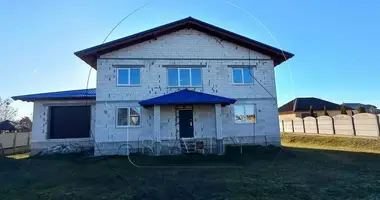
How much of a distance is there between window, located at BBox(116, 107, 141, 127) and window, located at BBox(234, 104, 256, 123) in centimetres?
648

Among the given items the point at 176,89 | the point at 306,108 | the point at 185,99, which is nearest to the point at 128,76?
the point at 176,89

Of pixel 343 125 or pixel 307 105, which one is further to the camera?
pixel 307 105

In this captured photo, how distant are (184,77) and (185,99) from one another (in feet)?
7.89

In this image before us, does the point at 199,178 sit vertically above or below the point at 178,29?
below

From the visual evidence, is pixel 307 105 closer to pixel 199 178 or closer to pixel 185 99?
pixel 185 99

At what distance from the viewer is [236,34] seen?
15.4 m

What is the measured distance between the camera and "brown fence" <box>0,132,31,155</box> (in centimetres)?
1804

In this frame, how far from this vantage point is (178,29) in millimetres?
15703

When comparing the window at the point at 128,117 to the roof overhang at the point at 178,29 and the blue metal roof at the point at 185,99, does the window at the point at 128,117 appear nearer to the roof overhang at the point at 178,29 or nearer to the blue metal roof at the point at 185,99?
the blue metal roof at the point at 185,99

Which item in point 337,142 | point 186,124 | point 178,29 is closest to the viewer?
point 186,124

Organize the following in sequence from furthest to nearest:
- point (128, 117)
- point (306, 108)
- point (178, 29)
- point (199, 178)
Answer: point (306, 108) → point (178, 29) → point (128, 117) → point (199, 178)

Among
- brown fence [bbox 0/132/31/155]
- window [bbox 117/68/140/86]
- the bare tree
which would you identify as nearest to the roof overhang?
window [bbox 117/68/140/86]

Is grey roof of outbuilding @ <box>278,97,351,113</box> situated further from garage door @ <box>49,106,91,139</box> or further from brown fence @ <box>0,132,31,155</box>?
brown fence @ <box>0,132,31,155</box>

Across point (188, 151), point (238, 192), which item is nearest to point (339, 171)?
point (238, 192)
